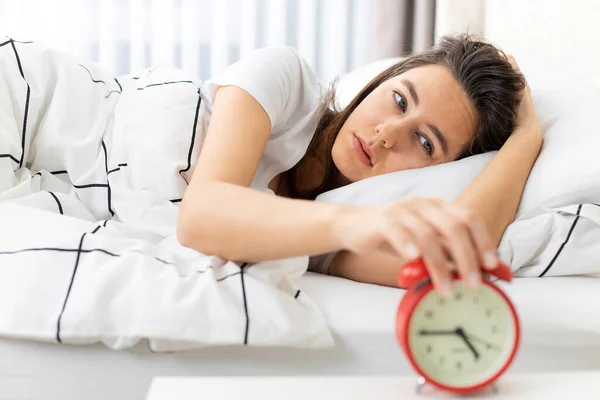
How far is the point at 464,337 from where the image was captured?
642mm

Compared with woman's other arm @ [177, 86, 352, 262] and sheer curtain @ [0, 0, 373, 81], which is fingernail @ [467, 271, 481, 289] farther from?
sheer curtain @ [0, 0, 373, 81]

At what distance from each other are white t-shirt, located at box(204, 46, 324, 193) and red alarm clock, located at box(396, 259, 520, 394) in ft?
1.87

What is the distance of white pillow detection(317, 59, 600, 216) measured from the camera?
3.68ft

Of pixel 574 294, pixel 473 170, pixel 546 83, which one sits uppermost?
pixel 546 83

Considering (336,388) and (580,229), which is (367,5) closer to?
(580,229)

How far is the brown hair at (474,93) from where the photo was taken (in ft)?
4.08

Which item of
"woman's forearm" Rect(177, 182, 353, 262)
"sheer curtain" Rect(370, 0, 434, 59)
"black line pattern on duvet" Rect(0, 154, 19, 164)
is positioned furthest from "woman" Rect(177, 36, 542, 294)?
"sheer curtain" Rect(370, 0, 434, 59)

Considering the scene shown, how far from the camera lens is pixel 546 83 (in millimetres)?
1448

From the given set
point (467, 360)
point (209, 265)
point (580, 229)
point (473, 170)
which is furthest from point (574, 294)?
point (209, 265)

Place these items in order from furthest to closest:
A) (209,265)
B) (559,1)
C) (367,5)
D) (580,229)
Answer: (367,5) → (559,1) → (580,229) → (209,265)

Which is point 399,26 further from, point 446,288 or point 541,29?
point 446,288

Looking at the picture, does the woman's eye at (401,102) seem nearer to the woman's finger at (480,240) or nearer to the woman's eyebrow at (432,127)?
the woman's eyebrow at (432,127)

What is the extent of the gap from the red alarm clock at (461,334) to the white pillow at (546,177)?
1.62ft

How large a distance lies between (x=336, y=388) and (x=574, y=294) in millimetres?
506
